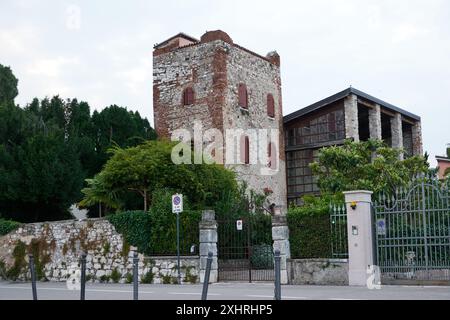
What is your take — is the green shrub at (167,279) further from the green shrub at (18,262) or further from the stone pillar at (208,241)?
the green shrub at (18,262)

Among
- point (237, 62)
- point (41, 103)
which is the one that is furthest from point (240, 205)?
point (41, 103)

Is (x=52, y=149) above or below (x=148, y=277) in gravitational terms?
above

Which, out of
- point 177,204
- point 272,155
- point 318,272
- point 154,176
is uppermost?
point 272,155

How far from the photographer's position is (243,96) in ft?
126

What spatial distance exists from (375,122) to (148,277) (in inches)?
866

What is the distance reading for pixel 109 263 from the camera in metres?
21.5

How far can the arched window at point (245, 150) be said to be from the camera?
37.3m

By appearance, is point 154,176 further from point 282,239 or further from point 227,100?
point 227,100

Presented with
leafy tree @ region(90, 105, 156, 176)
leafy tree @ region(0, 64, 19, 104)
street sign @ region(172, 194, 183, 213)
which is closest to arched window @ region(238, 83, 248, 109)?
leafy tree @ region(90, 105, 156, 176)

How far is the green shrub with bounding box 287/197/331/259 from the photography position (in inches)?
715

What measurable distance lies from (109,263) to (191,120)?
17360 millimetres

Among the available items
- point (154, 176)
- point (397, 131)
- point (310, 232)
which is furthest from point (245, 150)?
point (310, 232)
